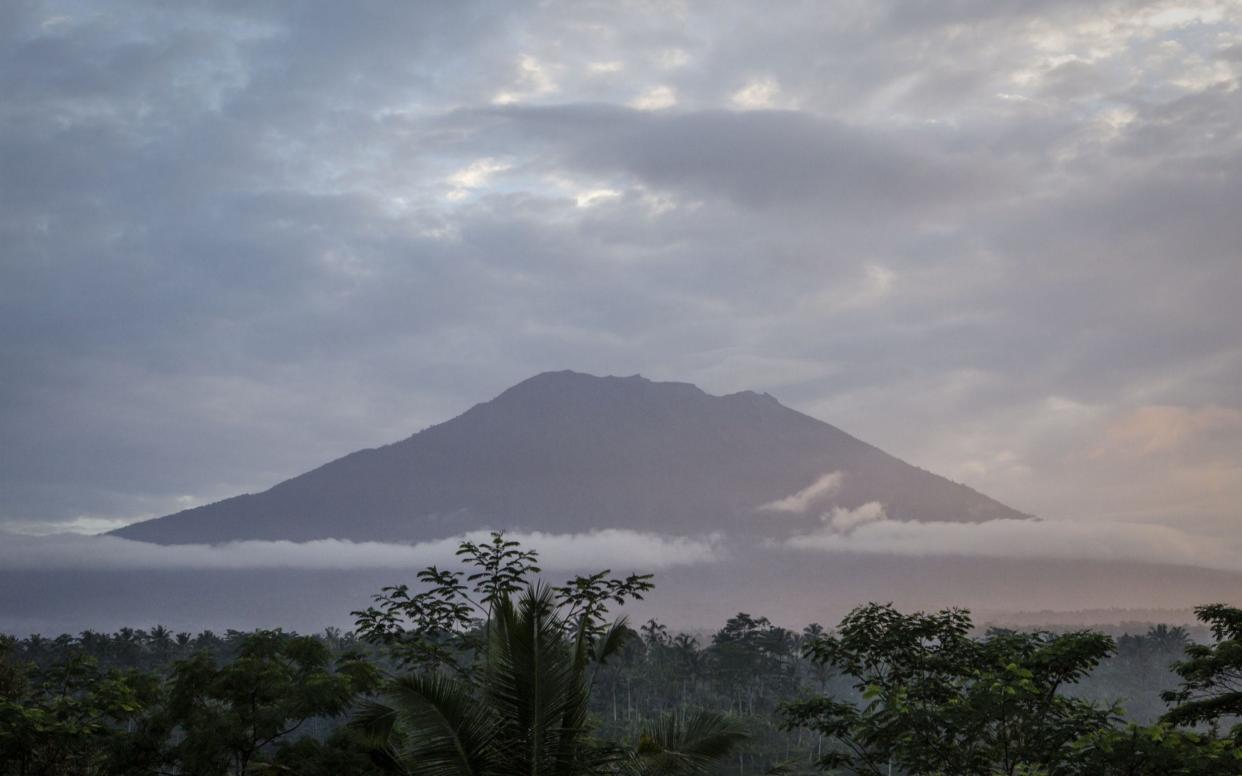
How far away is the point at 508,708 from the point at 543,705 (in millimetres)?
384

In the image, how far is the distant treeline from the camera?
10656mm

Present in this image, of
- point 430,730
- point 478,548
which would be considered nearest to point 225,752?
point 478,548

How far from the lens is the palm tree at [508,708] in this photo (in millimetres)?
10477

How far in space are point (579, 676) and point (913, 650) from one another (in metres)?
9.73

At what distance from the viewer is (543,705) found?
34.7ft

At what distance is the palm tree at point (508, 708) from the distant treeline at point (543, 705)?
20 mm

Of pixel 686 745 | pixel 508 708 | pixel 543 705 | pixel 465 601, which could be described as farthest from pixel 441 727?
pixel 465 601

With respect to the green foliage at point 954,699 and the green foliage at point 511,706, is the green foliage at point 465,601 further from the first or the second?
the green foliage at point 511,706

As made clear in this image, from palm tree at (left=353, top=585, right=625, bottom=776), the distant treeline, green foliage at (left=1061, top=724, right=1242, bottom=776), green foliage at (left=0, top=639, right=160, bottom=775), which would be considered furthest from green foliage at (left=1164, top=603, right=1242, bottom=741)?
green foliage at (left=0, top=639, right=160, bottom=775)

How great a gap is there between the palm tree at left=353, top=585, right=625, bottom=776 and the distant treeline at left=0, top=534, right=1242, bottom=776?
20 millimetres

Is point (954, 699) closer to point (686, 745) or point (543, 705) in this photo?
point (686, 745)

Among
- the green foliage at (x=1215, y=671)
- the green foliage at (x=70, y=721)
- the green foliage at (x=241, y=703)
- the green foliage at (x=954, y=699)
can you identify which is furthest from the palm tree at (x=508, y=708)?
the green foliage at (x=1215, y=671)

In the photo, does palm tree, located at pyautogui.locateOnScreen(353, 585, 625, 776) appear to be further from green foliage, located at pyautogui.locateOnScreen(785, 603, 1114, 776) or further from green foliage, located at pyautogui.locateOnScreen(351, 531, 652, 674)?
green foliage, located at pyautogui.locateOnScreen(351, 531, 652, 674)

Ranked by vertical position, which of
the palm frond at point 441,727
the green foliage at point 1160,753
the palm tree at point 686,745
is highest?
the palm frond at point 441,727
